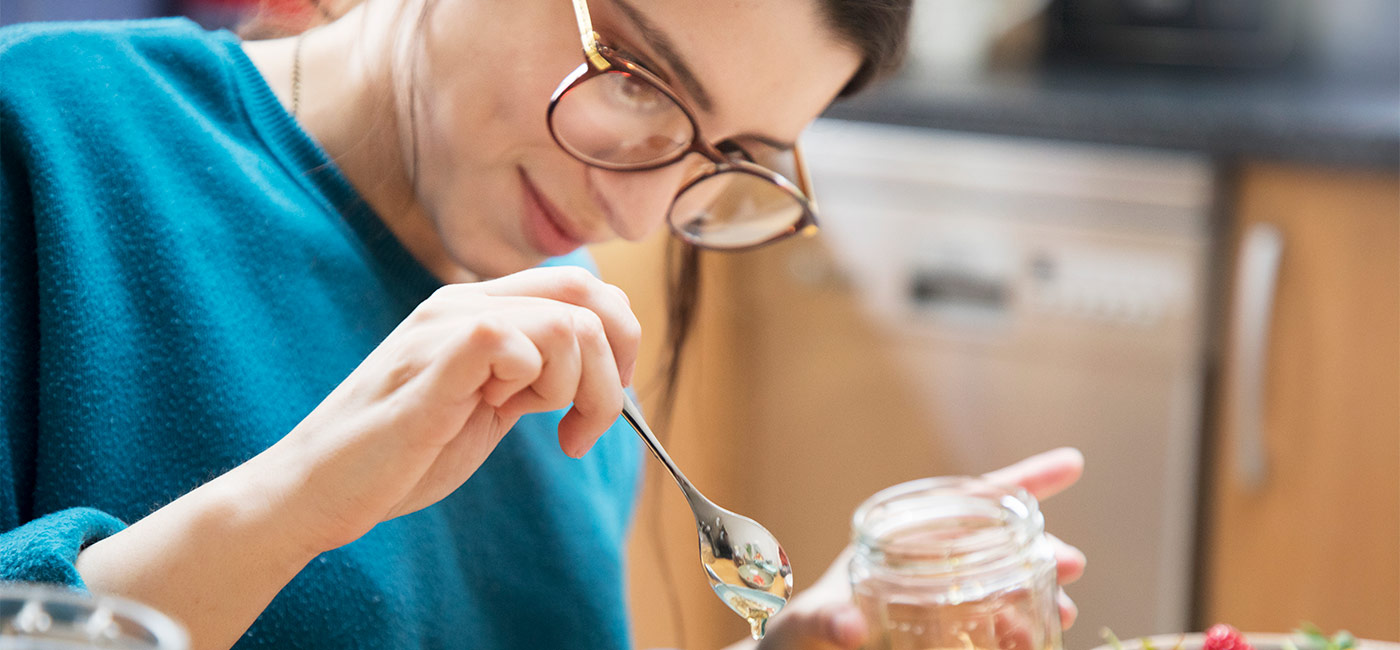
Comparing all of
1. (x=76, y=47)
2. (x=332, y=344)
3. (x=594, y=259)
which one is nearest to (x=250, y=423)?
(x=332, y=344)

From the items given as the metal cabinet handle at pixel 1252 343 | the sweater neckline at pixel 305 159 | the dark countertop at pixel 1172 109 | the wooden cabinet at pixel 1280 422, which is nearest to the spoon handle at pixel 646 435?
the sweater neckline at pixel 305 159

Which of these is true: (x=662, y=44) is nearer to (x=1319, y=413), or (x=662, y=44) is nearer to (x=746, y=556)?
(x=746, y=556)

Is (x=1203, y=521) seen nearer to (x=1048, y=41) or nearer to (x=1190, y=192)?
(x=1190, y=192)

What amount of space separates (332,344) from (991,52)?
60.4 inches

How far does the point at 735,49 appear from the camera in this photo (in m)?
0.70

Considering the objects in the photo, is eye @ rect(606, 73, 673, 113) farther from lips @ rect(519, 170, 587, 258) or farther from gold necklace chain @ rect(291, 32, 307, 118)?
gold necklace chain @ rect(291, 32, 307, 118)

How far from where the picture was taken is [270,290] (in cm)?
72

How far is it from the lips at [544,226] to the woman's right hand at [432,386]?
224mm

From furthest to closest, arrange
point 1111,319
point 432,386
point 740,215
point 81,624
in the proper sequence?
1. point 1111,319
2. point 740,215
3. point 432,386
4. point 81,624

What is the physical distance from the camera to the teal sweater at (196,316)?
2.06ft

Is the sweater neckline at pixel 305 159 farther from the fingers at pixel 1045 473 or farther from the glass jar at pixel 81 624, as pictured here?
the glass jar at pixel 81 624

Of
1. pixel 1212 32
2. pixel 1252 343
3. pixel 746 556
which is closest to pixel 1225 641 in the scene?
pixel 746 556

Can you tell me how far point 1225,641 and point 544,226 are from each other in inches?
16.7

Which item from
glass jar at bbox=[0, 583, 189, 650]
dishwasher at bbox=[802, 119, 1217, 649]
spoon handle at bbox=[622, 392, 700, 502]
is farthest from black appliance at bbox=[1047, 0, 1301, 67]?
glass jar at bbox=[0, 583, 189, 650]
